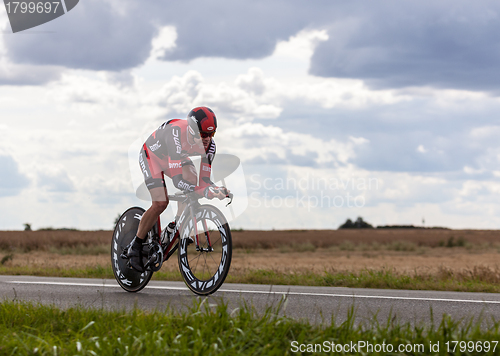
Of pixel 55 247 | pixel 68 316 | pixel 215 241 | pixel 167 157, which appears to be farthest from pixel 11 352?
pixel 55 247

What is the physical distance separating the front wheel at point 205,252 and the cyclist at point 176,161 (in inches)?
13.3

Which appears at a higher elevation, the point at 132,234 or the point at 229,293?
the point at 132,234

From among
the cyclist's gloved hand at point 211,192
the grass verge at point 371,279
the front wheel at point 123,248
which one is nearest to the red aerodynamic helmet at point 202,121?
the cyclist's gloved hand at point 211,192

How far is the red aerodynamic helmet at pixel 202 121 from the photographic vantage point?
6.52m

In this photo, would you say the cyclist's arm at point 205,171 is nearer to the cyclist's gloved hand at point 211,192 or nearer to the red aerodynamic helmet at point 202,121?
the red aerodynamic helmet at point 202,121

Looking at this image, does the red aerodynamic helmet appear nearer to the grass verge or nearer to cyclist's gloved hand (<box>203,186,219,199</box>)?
cyclist's gloved hand (<box>203,186,219,199</box>)

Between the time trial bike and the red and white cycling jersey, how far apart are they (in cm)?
26

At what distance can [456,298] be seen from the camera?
7410mm

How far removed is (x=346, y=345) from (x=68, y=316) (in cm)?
263

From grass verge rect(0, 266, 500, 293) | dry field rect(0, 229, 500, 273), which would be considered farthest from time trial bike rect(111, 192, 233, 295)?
dry field rect(0, 229, 500, 273)

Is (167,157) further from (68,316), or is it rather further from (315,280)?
(315,280)

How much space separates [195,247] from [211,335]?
2.72 meters

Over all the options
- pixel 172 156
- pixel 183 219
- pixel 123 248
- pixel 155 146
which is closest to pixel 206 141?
pixel 172 156

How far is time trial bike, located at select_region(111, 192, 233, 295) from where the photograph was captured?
639cm
